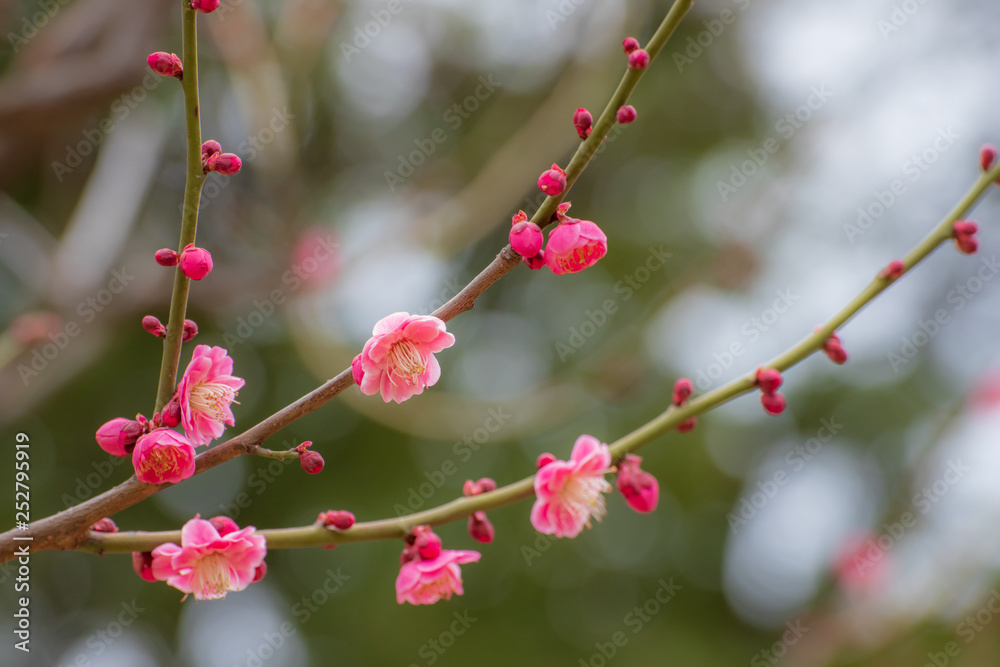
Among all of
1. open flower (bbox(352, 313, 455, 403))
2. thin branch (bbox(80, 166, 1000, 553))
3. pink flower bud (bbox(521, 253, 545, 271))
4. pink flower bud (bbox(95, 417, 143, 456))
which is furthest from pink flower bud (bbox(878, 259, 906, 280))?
pink flower bud (bbox(95, 417, 143, 456))

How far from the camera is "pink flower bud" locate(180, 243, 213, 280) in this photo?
84 centimetres

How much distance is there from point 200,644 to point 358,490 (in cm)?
119

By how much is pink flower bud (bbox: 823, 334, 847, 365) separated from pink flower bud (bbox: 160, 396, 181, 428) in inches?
36.3

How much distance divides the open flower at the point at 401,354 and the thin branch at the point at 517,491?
168 mm

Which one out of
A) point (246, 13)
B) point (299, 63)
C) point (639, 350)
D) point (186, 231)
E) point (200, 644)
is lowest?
point (200, 644)

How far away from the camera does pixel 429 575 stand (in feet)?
3.46

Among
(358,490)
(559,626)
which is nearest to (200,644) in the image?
(358,490)

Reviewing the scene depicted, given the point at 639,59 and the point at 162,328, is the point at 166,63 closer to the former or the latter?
the point at 162,328

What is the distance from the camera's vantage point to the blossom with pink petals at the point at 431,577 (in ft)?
3.46

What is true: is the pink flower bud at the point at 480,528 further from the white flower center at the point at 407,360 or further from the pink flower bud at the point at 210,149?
the pink flower bud at the point at 210,149

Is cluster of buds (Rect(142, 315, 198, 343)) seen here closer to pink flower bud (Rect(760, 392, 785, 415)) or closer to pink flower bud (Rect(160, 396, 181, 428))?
pink flower bud (Rect(160, 396, 181, 428))

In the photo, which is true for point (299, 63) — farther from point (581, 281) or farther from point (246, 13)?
point (581, 281)

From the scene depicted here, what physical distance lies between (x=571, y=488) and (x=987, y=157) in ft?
2.64

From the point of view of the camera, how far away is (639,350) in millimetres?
4367
